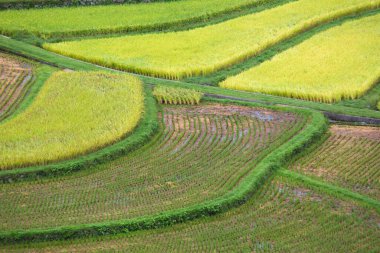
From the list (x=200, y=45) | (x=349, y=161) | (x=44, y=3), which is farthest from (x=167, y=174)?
(x=44, y=3)

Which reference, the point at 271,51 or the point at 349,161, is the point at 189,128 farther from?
the point at 271,51

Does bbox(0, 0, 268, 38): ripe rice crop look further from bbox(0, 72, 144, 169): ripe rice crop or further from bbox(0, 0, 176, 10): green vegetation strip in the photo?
bbox(0, 72, 144, 169): ripe rice crop

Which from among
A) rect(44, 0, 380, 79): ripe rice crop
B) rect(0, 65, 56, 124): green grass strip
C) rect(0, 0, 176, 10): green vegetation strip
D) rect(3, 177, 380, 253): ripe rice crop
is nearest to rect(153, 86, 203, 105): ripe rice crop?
rect(44, 0, 380, 79): ripe rice crop

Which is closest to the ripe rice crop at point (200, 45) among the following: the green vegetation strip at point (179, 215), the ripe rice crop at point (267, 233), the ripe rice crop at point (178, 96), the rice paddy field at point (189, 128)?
the rice paddy field at point (189, 128)

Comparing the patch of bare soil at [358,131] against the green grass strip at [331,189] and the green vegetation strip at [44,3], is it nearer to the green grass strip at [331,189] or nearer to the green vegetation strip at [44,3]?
the green grass strip at [331,189]

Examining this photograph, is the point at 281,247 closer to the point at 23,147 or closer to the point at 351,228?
the point at 351,228

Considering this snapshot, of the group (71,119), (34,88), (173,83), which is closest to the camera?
(71,119)
